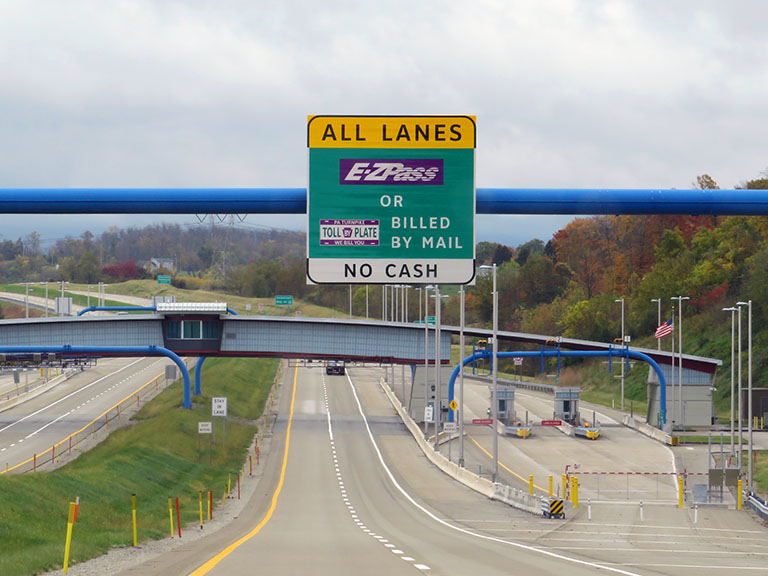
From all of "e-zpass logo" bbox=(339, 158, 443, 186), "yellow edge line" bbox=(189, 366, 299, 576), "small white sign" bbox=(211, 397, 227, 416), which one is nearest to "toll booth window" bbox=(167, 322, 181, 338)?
"yellow edge line" bbox=(189, 366, 299, 576)

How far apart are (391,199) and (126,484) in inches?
1500

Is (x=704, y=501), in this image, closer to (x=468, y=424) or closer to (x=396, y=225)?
(x=396, y=225)

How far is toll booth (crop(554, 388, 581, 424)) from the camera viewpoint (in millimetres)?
91500

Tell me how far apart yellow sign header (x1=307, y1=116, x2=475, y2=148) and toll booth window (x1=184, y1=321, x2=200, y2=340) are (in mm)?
83442

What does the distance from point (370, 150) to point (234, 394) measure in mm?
97514

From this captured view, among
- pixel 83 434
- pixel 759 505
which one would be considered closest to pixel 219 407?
pixel 83 434

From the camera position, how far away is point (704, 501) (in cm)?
4941

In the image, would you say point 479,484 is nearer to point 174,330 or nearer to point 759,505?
point 759,505

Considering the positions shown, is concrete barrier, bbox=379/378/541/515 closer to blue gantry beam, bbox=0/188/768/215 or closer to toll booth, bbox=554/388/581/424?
toll booth, bbox=554/388/581/424

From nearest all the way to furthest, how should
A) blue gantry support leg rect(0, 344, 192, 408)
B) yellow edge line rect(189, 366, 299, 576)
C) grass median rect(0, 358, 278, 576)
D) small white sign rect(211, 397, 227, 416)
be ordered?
yellow edge line rect(189, 366, 299, 576) < grass median rect(0, 358, 278, 576) < small white sign rect(211, 397, 227, 416) < blue gantry support leg rect(0, 344, 192, 408)

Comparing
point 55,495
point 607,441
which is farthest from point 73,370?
point 55,495

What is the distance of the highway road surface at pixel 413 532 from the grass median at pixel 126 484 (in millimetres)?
2383

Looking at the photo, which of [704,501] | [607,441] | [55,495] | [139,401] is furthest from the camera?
[139,401]

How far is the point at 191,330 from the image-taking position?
315 ft
